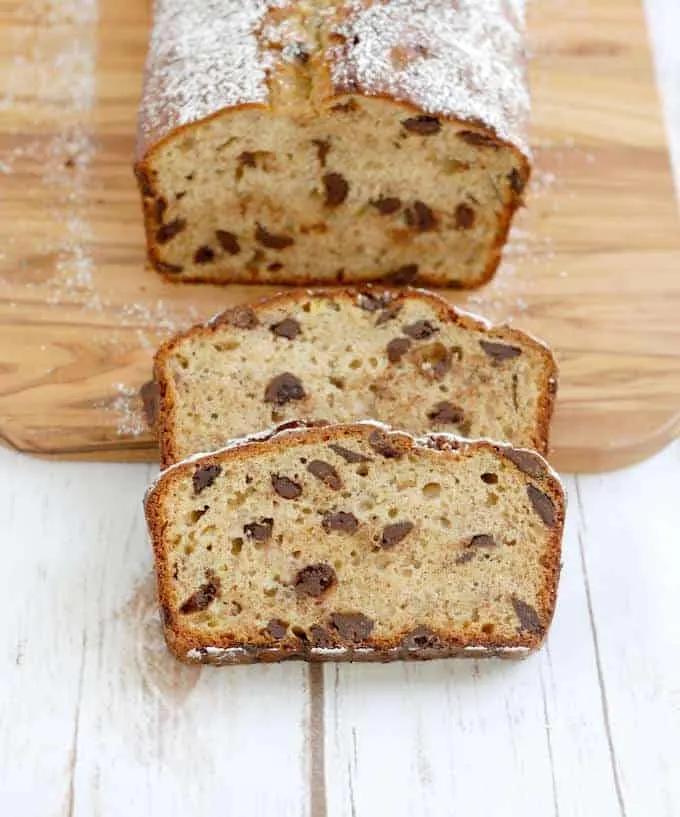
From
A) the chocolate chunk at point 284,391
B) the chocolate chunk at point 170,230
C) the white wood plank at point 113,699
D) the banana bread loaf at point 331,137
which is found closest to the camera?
the white wood plank at point 113,699

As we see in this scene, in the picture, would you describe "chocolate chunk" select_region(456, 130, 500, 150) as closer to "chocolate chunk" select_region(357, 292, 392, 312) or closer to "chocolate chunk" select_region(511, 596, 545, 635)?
"chocolate chunk" select_region(357, 292, 392, 312)

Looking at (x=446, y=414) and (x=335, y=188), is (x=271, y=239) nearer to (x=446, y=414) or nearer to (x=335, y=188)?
(x=335, y=188)

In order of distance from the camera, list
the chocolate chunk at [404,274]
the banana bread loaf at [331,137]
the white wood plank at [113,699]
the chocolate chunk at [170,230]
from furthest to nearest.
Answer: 1. the chocolate chunk at [404,274]
2. the chocolate chunk at [170,230]
3. the banana bread loaf at [331,137]
4. the white wood plank at [113,699]

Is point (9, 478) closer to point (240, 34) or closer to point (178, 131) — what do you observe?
point (178, 131)

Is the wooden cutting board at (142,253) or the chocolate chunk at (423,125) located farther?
the wooden cutting board at (142,253)

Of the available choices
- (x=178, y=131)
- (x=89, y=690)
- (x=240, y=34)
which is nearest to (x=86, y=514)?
(x=89, y=690)

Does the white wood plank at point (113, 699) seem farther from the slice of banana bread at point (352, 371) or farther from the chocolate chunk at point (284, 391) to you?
the chocolate chunk at point (284, 391)

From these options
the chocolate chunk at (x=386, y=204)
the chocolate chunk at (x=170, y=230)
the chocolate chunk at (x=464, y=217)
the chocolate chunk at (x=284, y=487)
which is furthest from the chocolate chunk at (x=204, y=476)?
the chocolate chunk at (x=464, y=217)
